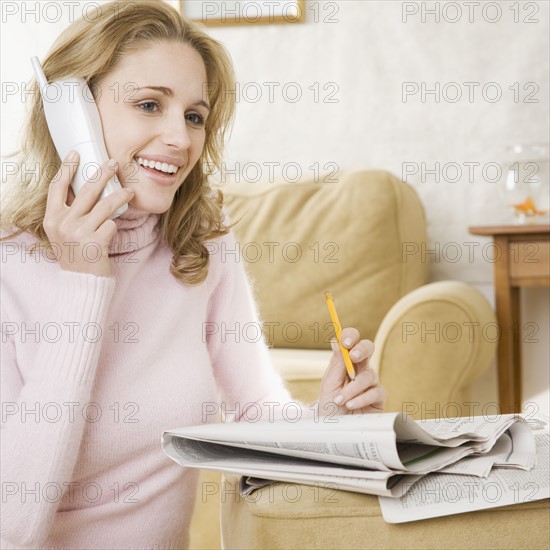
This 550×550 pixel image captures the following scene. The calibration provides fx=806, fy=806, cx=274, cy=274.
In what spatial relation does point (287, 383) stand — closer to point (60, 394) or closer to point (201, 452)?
point (60, 394)

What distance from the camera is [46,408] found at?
941 mm

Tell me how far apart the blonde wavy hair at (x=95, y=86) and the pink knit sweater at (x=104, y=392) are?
3 centimetres

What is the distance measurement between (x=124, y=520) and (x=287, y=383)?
1007 millimetres

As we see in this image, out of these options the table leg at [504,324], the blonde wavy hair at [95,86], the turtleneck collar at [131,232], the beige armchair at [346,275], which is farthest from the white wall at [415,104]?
the turtleneck collar at [131,232]

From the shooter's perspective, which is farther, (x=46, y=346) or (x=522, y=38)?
(x=522, y=38)

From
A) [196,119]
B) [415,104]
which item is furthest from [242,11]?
[196,119]

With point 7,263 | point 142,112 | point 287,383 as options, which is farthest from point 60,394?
point 287,383

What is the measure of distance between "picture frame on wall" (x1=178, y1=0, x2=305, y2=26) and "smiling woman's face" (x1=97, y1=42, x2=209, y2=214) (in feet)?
6.09

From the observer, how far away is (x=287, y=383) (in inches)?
79.7

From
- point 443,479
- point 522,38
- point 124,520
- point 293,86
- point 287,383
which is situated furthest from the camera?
point 293,86

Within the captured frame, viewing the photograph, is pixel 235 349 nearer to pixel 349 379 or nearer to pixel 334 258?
pixel 349 379

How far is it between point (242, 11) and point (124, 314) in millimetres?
2053

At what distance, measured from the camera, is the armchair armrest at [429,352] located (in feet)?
6.39

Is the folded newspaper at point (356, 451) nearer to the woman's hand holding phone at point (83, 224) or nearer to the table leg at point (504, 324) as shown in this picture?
the woman's hand holding phone at point (83, 224)
